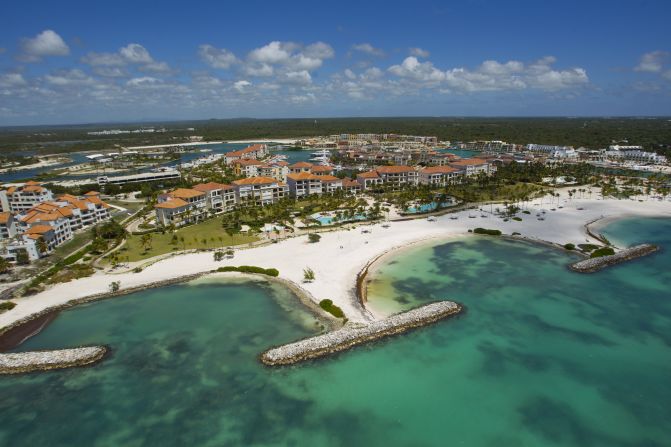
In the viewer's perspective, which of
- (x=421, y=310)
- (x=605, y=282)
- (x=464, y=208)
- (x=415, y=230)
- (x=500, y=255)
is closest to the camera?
(x=421, y=310)

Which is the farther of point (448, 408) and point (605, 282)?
point (605, 282)

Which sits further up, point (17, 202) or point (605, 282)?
point (17, 202)

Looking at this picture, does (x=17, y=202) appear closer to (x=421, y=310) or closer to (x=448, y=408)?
(x=421, y=310)

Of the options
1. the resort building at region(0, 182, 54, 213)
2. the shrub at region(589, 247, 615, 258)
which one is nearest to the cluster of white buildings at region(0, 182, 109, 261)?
the resort building at region(0, 182, 54, 213)

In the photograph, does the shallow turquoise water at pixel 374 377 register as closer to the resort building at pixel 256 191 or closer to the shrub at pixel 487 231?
the shrub at pixel 487 231

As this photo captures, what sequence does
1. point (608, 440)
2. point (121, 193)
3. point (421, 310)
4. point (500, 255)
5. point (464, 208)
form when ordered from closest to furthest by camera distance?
point (608, 440)
point (421, 310)
point (500, 255)
point (464, 208)
point (121, 193)

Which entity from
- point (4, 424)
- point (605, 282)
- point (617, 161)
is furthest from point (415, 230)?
point (617, 161)

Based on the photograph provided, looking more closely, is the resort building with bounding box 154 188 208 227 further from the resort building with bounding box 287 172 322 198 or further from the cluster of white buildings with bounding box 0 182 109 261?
the resort building with bounding box 287 172 322 198

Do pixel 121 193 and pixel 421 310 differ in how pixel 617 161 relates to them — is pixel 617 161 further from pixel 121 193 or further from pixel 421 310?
pixel 121 193
